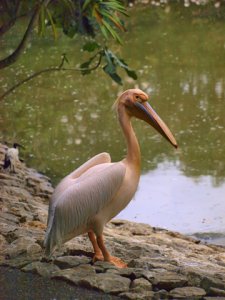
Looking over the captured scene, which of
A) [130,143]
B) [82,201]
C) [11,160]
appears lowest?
[11,160]

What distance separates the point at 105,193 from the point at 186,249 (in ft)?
6.22

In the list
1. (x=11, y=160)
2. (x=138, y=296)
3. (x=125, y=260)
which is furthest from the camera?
(x=11, y=160)

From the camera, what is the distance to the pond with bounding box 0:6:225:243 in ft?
26.7

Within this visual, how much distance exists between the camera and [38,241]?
5359 millimetres

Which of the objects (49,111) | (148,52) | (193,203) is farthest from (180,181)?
(148,52)

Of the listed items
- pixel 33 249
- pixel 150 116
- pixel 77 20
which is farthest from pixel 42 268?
pixel 77 20

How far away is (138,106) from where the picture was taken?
531 centimetres

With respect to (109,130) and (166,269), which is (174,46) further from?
(166,269)

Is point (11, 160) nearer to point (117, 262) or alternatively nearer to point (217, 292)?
point (117, 262)

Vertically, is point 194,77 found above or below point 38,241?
above

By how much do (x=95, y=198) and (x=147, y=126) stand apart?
214 inches

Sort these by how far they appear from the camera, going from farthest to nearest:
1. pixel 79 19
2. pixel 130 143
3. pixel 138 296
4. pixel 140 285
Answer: pixel 79 19 → pixel 130 143 → pixel 140 285 → pixel 138 296

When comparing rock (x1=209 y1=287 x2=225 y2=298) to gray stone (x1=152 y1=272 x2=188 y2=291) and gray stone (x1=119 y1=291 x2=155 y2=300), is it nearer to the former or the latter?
gray stone (x1=152 y1=272 x2=188 y2=291)

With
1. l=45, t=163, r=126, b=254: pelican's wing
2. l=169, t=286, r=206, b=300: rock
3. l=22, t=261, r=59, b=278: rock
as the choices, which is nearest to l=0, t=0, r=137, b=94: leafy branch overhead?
l=45, t=163, r=126, b=254: pelican's wing
